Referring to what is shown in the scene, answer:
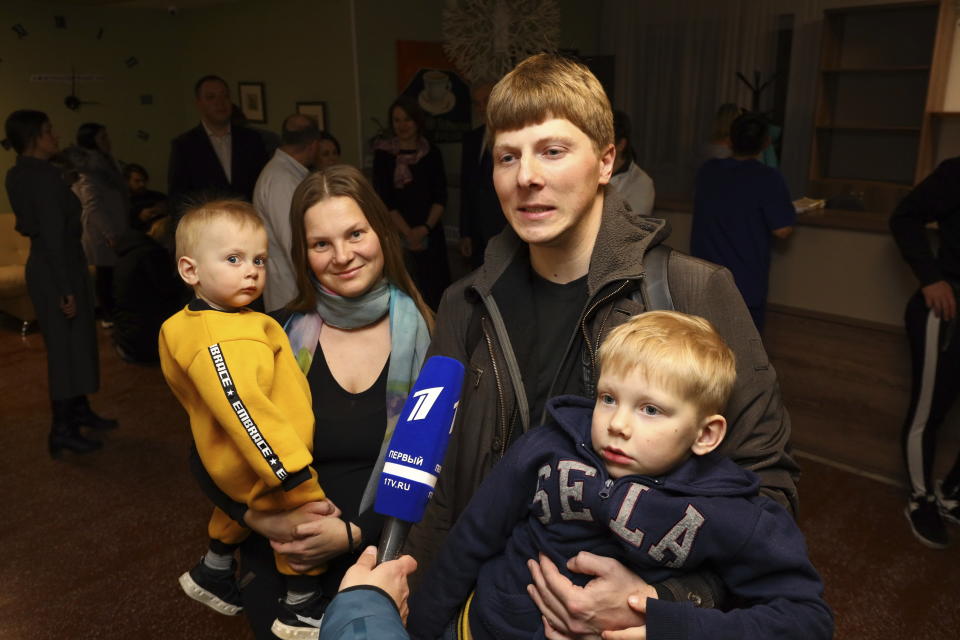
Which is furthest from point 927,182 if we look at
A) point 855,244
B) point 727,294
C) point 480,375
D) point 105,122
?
point 105,122

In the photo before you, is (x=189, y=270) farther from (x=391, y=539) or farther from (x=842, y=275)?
(x=842, y=275)

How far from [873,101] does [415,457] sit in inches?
282

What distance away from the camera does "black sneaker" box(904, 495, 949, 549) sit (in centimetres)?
294

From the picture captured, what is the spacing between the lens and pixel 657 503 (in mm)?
989

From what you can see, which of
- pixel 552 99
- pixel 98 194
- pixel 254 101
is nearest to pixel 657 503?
pixel 552 99

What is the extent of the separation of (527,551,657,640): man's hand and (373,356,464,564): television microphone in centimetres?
22

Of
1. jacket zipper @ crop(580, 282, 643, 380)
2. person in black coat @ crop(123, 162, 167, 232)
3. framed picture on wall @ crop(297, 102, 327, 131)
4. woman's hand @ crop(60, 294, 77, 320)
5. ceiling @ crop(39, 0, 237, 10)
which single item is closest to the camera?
jacket zipper @ crop(580, 282, 643, 380)

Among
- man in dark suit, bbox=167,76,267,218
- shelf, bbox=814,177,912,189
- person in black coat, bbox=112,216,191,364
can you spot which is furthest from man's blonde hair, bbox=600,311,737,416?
shelf, bbox=814,177,912,189

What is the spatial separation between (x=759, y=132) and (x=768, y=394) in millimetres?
2399

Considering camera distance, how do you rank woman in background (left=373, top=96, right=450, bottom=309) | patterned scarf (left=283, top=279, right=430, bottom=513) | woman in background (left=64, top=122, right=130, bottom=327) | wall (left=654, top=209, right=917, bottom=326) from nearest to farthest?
patterned scarf (left=283, top=279, right=430, bottom=513) → wall (left=654, top=209, right=917, bottom=326) → woman in background (left=373, top=96, right=450, bottom=309) → woman in background (left=64, top=122, right=130, bottom=327)

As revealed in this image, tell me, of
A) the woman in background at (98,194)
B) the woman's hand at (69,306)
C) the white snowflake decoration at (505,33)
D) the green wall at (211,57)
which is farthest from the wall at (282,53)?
the woman's hand at (69,306)

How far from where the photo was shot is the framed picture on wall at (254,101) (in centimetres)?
696

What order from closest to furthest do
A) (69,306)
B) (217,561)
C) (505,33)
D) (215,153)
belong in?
(217,561)
(69,306)
(215,153)
(505,33)

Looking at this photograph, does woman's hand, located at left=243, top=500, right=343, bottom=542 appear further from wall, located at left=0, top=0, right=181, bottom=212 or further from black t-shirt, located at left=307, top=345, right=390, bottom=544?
wall, located at left=0, top=0, right=181, bottom=212
